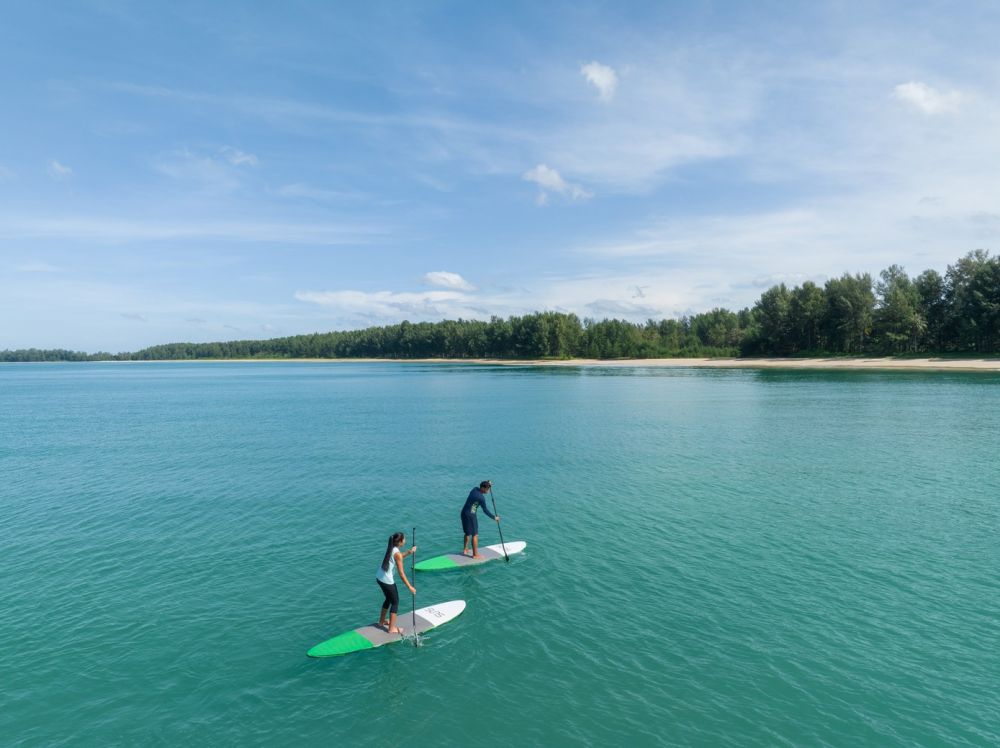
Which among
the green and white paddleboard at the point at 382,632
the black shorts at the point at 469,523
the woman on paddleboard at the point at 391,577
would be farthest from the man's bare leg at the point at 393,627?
the black shorts at the point at 469,523

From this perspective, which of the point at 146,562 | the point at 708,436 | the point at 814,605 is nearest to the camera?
the point at 814,605

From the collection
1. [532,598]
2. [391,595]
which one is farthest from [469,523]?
[391,595]

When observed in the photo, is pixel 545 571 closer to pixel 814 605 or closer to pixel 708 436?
pixel 814 605

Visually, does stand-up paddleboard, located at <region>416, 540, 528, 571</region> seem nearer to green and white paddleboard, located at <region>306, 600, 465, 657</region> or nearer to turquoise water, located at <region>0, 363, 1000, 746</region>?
turquoise water, located at <region>0, 363, 1000, 746</region>

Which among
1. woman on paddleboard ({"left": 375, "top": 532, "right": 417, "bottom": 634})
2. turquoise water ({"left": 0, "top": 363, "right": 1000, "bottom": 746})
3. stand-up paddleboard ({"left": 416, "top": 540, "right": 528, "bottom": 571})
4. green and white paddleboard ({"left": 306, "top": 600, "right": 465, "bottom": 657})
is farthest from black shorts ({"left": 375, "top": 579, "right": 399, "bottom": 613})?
stand-up paddleboard ({"left": 416, "top": 540, "right": 528, "bottom": 571})

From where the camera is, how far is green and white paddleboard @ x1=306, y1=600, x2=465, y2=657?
54.7ft

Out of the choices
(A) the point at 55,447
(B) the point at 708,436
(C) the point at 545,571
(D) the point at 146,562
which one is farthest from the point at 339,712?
(A) the point at 55,447

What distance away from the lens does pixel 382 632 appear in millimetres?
17500

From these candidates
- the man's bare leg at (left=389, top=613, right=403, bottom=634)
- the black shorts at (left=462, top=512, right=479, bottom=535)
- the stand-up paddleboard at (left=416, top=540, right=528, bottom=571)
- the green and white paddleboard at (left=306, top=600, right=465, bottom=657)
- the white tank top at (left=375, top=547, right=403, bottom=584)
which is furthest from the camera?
the black shorts at (left=462, top=512, right=479, bottom=535)

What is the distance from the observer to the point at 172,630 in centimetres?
1820

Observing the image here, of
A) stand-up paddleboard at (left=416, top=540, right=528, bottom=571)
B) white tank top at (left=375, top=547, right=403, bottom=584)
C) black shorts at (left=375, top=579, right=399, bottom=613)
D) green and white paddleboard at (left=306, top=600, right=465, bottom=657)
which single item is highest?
white tank top at (left=375, top=547, right=403, bottom=584)

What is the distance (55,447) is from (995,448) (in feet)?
266

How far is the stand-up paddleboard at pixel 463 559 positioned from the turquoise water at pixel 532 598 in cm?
53

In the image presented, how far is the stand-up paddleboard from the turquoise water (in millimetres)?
533
